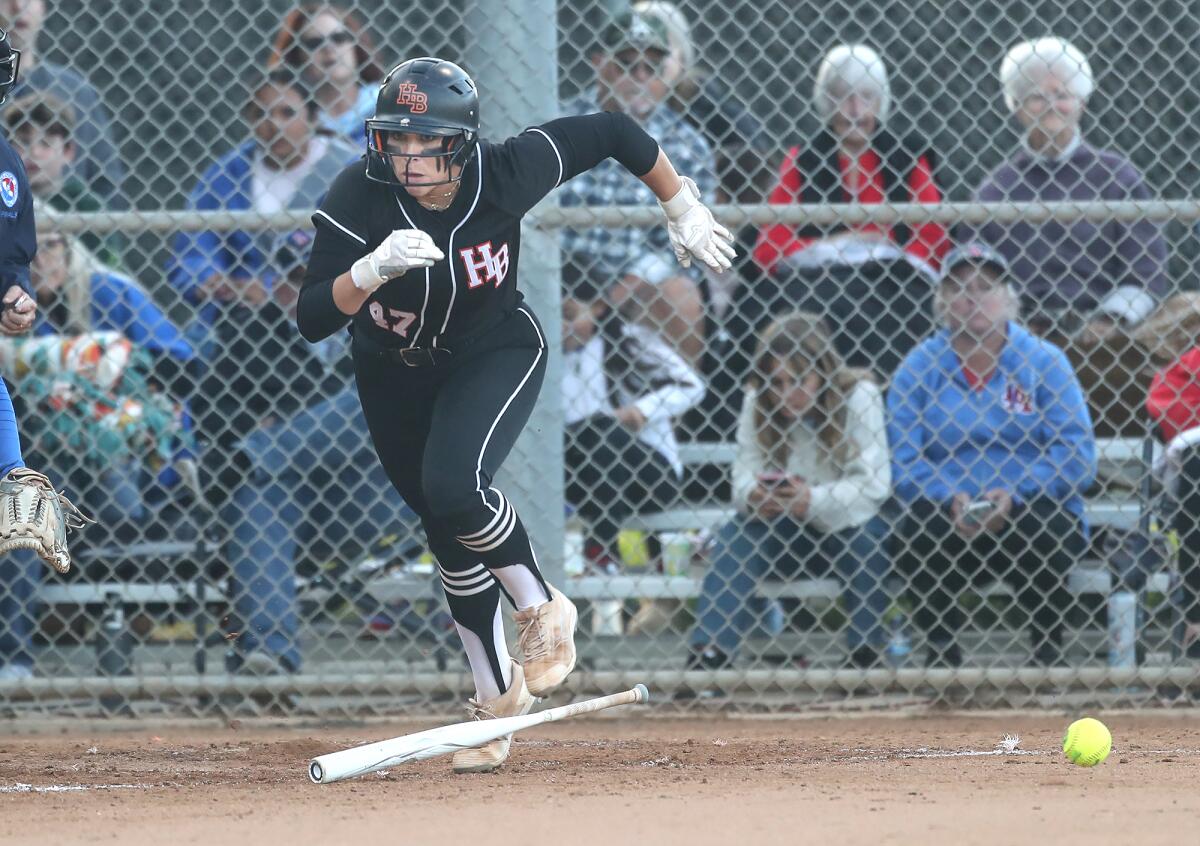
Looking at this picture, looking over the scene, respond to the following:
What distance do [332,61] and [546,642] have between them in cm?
268

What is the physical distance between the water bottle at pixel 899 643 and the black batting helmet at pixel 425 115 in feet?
7.85

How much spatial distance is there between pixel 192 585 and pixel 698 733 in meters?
1.73

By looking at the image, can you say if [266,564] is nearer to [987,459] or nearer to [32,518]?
[32,518]

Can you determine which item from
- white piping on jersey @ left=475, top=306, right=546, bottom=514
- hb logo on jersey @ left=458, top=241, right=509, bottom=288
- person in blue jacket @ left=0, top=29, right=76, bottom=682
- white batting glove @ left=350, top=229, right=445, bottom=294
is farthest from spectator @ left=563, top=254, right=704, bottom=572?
person in blue jacket @ left=0, top=29, right=76, bottom=682

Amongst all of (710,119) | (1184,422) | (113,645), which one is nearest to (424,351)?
(113,645)

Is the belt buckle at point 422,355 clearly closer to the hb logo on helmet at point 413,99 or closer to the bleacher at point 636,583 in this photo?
the hb logo on helmet at point 413,99

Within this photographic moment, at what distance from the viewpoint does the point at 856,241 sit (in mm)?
5703

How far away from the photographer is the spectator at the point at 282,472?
5.36m

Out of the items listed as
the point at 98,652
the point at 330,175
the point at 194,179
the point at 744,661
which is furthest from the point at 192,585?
the point at 194,179

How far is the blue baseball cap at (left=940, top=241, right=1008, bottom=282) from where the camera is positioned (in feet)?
17.5

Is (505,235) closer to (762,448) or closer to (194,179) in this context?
(762,448)

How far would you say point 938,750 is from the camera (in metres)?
4.52

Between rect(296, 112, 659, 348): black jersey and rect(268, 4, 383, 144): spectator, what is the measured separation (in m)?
1.77

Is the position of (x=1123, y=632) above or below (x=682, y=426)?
below
